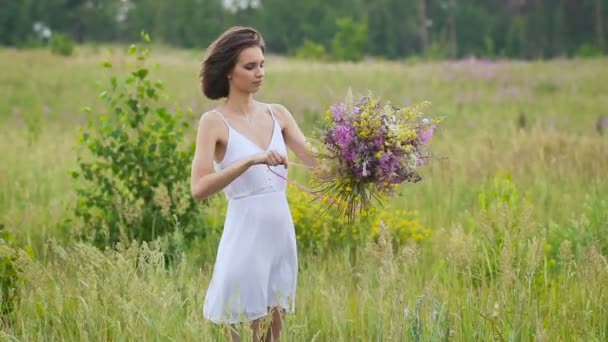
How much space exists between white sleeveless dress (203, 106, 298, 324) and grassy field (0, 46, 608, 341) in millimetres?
140

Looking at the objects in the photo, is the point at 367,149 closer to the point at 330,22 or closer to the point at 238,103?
the point at 238,103

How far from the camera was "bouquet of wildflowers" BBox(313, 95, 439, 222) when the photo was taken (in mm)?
2781

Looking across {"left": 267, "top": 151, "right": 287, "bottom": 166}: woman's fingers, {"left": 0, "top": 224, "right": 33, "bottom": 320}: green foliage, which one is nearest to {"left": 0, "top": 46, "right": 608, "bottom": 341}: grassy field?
{"left": 0, "top": 224, "right": 33, "bottom": 320}: green foliage

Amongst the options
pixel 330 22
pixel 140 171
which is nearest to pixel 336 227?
pixel 140 171

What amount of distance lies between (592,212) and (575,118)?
26.9ft

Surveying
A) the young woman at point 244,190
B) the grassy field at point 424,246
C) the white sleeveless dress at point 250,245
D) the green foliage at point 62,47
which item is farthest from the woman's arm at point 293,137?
the green foliage at point 62,47

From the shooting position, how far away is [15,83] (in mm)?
18938

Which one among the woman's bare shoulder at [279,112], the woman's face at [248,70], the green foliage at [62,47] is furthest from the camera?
the green foliage at [62,47]

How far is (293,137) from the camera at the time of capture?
3.25 m

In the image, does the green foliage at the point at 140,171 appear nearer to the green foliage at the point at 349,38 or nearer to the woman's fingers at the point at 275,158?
the woman's fingers at the point at 275,158

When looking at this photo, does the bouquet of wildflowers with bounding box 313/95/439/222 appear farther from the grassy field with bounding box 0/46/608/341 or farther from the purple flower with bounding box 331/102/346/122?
the grassy field with bounding box 0/46/608/341

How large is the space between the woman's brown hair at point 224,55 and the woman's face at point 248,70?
0.08 ft

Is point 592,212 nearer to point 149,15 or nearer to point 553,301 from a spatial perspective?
point 553,301

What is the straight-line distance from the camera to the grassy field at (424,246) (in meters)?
3.08
